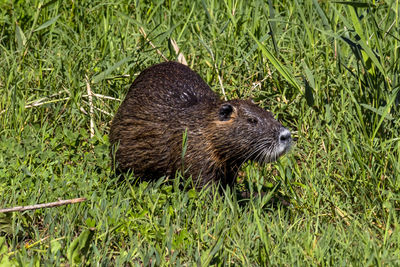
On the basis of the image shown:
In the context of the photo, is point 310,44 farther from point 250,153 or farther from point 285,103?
point 250,153

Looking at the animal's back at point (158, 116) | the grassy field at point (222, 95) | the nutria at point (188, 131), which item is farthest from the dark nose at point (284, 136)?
the animal's back at point (158, 116)

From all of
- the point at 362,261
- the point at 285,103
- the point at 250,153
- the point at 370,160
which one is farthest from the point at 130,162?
the point at 362,261

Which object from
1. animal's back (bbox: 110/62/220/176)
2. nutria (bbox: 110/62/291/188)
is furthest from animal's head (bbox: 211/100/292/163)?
animal's back (bbox: 110/62/220/176)

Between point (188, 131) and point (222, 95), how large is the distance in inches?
34.2

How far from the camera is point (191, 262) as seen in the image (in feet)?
11.3

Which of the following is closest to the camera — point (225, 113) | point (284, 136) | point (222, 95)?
point (284, 136)

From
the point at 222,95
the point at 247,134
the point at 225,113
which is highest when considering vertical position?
the point at 225,113

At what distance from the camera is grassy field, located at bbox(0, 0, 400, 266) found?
3.54 meters

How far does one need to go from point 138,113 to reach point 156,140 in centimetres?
25

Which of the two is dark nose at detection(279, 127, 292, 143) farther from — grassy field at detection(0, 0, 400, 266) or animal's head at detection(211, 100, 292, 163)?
grassy field at detection(0, 0, 400, 266)

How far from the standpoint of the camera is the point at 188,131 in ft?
14.6

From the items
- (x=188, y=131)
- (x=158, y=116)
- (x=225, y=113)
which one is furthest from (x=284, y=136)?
(x=158, y=116)

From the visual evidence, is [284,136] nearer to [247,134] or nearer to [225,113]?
[247,134]

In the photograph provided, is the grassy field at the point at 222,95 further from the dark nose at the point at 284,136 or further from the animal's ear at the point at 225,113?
the animal's ear at the point at 225,113
